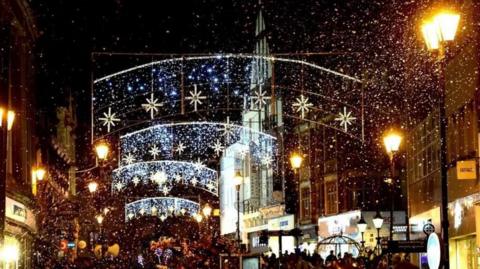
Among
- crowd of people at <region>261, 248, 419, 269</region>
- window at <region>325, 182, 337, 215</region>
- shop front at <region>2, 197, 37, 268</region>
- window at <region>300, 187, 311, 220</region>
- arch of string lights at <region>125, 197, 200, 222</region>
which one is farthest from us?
arch of string lights at <region>125, 197, 200, 222</region>

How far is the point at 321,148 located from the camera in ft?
181

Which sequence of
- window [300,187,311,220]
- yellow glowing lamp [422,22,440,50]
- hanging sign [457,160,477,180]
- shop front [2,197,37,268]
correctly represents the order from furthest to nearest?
window [300,187,311,220]
shop front [2,197,37,268]
hanging sign [457,160,477,180]
yellow glowing lamp [422,22,440,50]

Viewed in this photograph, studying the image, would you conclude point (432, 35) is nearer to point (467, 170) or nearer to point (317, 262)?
point (317, 262)

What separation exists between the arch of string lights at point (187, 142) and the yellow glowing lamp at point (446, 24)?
2243 centimetres

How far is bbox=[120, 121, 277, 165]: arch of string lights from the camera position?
47.4 meters

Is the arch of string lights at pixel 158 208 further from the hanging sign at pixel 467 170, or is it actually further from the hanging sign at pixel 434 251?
the hanging sign at pixel 434 251

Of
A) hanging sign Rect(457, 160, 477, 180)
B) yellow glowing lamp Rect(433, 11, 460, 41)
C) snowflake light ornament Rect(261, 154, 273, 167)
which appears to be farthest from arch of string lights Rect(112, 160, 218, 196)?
yellow glowing lamp Rect(433, 11, 460, 41)

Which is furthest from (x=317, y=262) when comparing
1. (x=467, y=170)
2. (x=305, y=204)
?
(x=305, y=204)

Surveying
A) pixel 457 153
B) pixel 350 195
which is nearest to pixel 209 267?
pixel 457 153

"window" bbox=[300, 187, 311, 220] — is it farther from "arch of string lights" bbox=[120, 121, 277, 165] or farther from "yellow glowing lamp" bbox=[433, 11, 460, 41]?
"yellow glowing lamp" bbox=[433, 11, 460, 41]

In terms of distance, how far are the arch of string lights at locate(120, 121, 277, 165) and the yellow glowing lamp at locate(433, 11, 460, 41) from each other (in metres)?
22.4

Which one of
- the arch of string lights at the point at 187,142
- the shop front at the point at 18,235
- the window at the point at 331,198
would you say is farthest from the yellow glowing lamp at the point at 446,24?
the window at the point at 331,198

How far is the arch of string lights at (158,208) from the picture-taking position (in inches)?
3268

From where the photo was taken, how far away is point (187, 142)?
207 ft
